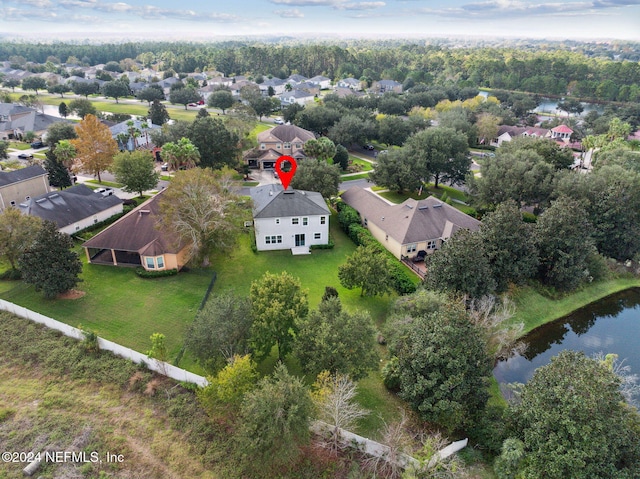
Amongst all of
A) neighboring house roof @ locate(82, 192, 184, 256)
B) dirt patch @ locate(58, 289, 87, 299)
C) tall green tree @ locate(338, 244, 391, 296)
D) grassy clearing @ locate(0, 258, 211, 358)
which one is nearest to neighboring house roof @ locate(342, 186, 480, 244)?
tall green tree @ locate(338, 244, 391, 296)

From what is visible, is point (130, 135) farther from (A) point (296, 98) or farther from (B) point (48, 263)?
(A) point (296, 98)

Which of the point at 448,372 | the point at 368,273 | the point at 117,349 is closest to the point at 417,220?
the point at 368,273

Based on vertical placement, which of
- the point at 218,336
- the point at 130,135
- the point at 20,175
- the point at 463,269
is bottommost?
the point at 463,269

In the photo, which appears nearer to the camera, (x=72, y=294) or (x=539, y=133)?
(x=72, y=294)

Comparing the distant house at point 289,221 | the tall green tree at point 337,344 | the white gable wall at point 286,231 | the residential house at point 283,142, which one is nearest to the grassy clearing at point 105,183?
the residential house at point 283,142

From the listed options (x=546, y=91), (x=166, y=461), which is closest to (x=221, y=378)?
(x=166, y=461)

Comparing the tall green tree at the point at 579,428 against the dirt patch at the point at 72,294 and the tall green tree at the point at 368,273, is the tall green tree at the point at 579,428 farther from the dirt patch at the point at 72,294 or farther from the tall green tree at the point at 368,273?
the dirt patch at the point at 72,294
